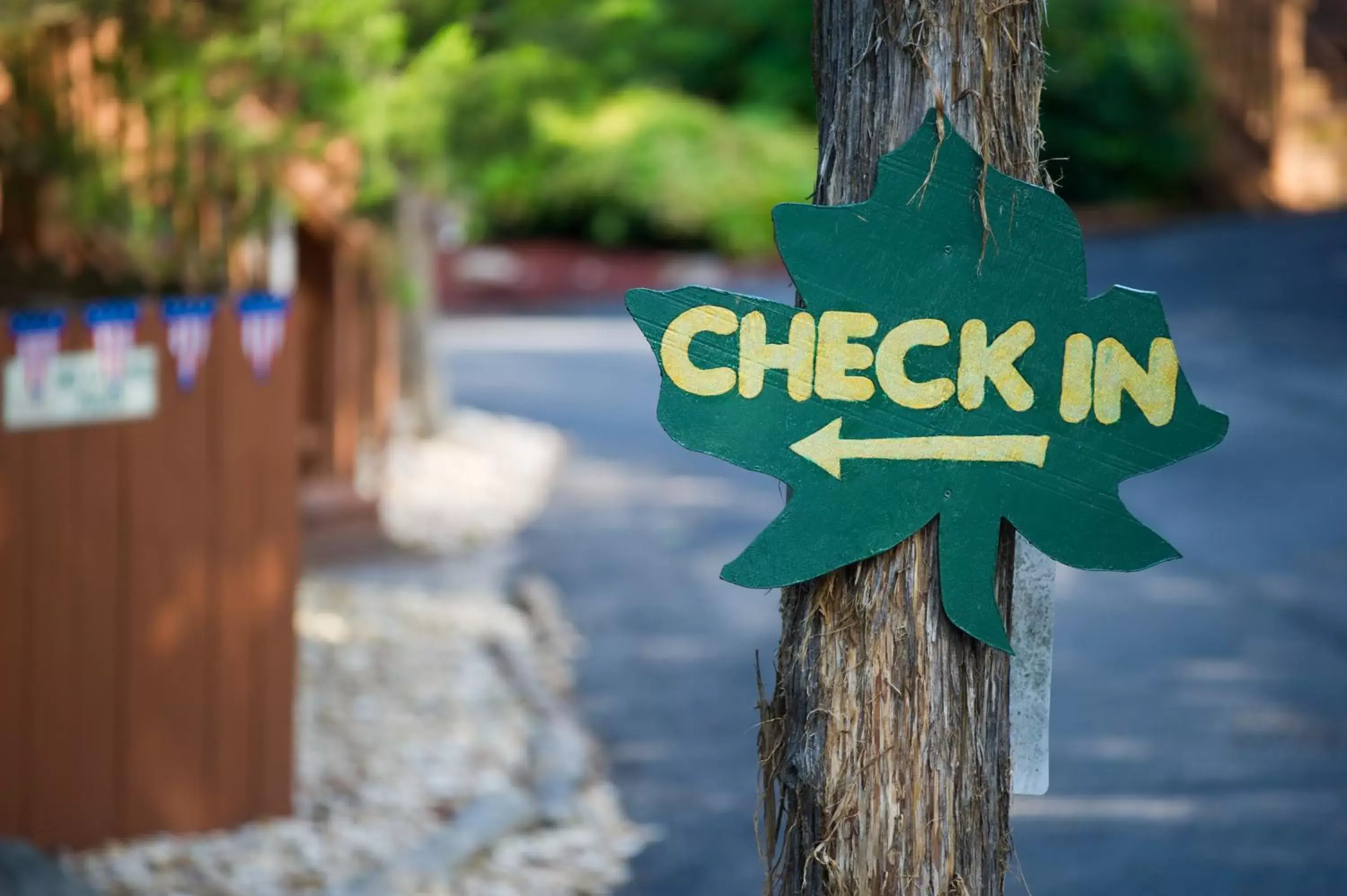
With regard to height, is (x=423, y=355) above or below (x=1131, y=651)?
above

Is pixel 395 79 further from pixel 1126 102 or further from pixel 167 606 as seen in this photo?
pixel 1126 102

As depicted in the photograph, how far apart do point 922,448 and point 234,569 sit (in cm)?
333

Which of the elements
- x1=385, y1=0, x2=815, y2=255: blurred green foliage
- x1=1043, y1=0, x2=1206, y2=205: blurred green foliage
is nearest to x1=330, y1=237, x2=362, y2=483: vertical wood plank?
x1=385, y1=0, x2=815, y2=255: blurred green foliage

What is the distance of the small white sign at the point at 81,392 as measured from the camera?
14.8ft

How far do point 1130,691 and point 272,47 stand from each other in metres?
4.65

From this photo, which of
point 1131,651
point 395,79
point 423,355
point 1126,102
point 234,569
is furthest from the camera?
point 1126,102

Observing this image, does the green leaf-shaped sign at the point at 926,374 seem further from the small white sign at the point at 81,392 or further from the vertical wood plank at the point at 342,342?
the vertical wood plank at the point at 342,342

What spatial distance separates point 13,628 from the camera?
452 centimetres

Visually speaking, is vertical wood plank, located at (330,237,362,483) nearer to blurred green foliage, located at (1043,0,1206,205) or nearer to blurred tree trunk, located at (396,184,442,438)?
blurred tree trunk, located at (396,184,442,438)

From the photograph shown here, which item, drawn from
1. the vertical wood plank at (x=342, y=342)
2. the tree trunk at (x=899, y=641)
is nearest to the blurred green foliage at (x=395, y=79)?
the tree trunk at (x=899, y=641)

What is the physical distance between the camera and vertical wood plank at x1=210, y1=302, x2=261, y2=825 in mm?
4938

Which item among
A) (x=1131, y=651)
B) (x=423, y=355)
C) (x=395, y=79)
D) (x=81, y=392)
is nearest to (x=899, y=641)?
(x=81, y=392)

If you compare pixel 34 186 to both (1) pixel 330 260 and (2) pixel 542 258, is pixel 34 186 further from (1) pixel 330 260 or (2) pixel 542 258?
(2) pixel 542 258

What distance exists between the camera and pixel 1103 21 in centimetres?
2409
